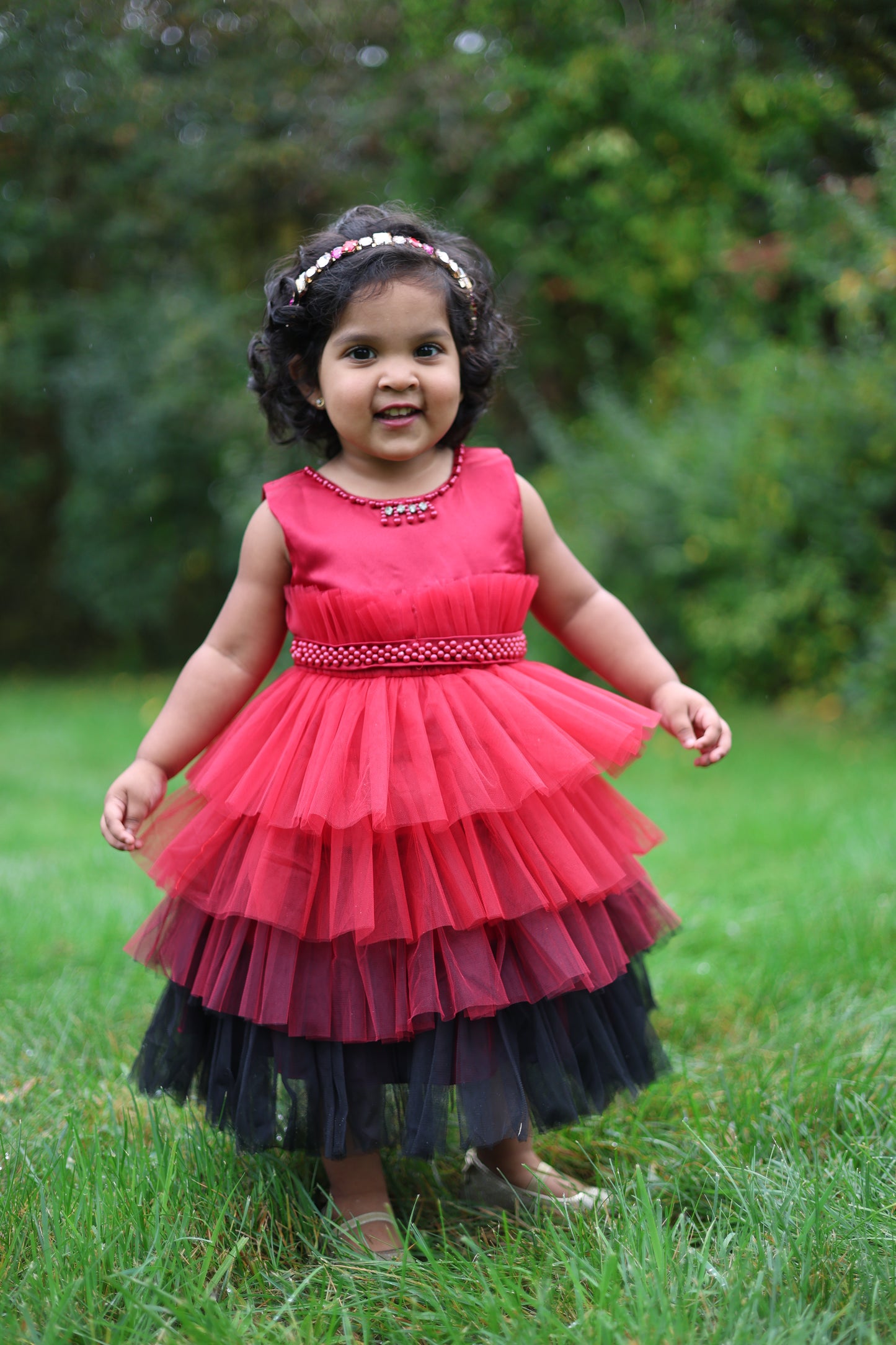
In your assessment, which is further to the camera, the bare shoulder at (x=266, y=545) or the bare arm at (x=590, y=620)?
the bare arm at (x=590, y=620)

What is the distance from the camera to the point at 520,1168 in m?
1.80

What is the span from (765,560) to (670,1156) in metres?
4.75

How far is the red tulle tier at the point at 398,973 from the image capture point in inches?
Answer: 62.6

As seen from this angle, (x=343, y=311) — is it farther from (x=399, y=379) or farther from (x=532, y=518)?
(x=532, y=518)

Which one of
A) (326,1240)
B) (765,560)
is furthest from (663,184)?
(326,1240)

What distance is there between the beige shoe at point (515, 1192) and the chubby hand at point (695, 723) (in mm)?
682

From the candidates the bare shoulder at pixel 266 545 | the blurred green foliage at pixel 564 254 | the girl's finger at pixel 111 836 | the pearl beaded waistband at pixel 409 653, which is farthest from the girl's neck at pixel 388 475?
the blurred green foliage at pixel 564 254

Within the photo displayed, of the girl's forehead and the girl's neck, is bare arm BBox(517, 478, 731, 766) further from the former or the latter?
the girl's forehead

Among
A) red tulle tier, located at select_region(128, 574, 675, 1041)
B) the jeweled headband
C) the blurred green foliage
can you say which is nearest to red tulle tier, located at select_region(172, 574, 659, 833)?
red tulle tier, located at select_region(128, 574, 675, 1041)

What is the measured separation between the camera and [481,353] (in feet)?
6.61

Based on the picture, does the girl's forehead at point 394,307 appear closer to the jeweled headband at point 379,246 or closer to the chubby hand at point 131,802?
the jeweled headband at point 379,246

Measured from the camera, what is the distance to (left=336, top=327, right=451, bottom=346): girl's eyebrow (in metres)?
1.79

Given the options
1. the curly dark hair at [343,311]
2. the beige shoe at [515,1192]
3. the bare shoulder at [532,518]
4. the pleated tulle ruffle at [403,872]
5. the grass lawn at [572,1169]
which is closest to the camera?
the grass lawn at [572,1169]

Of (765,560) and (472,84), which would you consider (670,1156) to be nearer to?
(765,560)
